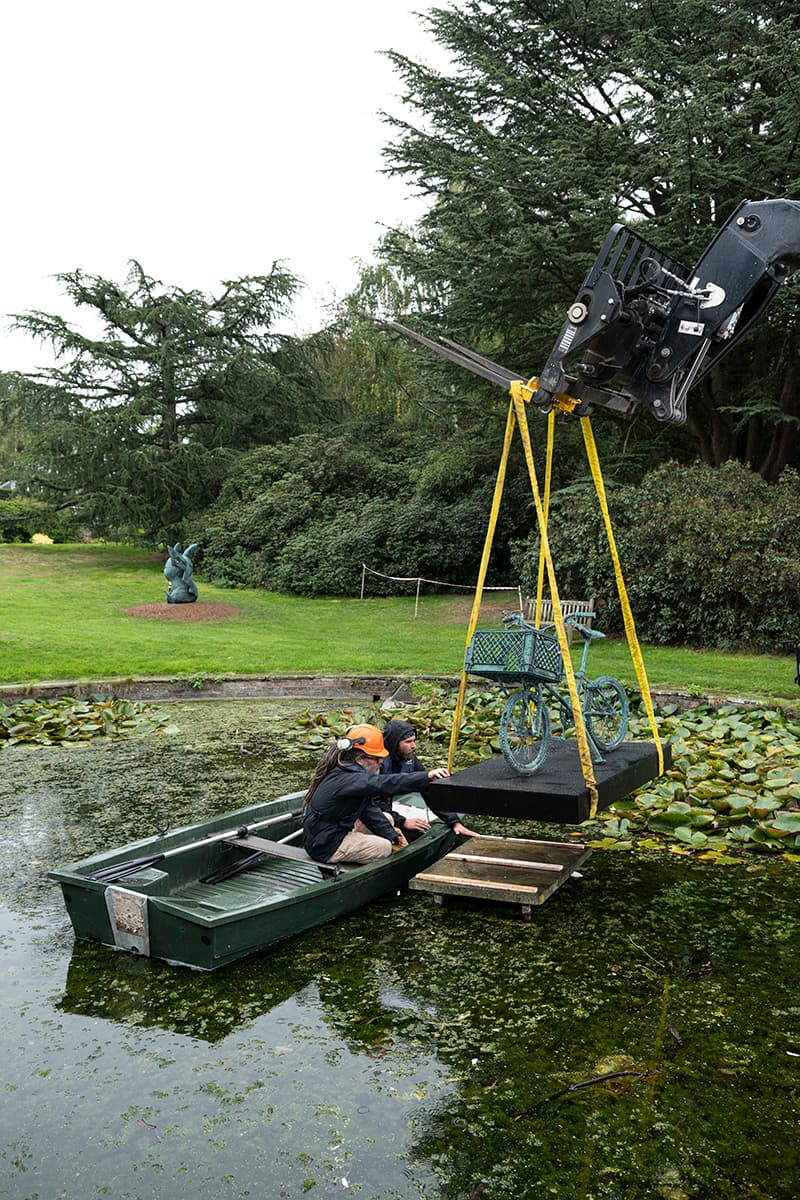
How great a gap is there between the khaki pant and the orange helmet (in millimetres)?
571

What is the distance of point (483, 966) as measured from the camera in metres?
5.09

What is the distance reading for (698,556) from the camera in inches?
592

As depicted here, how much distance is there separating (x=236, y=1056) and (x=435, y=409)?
68.8 ft

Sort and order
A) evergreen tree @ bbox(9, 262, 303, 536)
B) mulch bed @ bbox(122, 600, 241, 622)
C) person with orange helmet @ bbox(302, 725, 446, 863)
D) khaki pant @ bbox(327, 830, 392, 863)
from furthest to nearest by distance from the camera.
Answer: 1. evergreen tree @ bbox(9, 262, 303, 536)
2. mulch bed @ bbox(122, 600, 241, 622)
3. khaki pant @ bbox(327, 830, 392, 863)
4. person with orange helmet @ bbox(302, 725, 446, 863)

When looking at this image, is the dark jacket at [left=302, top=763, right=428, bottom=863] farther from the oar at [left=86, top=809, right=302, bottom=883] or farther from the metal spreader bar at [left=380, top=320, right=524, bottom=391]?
the metal spreader bar at [left=380, top=320, right=524, bottom=391]

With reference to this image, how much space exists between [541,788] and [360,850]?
5.29ft

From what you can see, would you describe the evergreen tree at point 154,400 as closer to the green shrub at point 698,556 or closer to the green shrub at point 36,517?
the green shrub at point 36,517

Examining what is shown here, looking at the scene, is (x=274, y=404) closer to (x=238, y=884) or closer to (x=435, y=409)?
(x=435, y=409)

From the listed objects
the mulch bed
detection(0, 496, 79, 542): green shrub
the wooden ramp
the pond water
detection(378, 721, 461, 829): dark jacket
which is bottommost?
the pond water

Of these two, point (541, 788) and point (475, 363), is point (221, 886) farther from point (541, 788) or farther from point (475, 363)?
point (475, 363)

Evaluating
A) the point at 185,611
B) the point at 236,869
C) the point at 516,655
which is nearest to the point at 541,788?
the point at 516,655

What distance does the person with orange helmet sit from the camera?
5758 millimetres

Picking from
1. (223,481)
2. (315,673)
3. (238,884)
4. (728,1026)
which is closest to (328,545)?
(223,481)

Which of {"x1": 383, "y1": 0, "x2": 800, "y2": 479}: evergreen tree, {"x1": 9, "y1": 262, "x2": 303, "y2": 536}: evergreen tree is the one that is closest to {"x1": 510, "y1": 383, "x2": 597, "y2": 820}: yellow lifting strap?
{"x1": 383, "y1": 0, "x2": 800, "y2": 479}: evergreen tree
